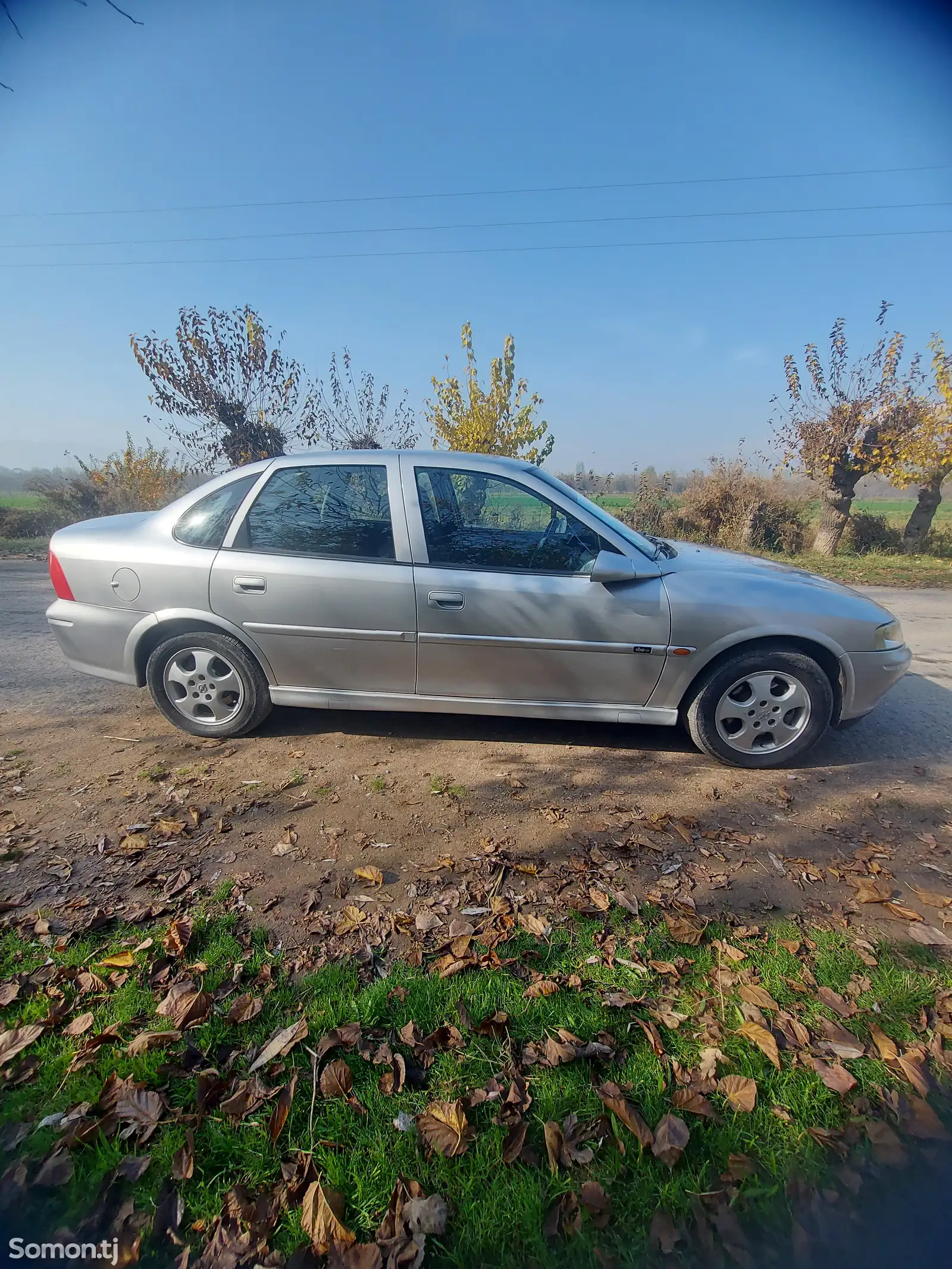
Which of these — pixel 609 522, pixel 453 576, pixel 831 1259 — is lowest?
pixel 831 1259

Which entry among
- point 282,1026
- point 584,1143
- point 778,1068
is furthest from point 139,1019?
point 778,1068

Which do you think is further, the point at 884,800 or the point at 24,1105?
the point at 884,800

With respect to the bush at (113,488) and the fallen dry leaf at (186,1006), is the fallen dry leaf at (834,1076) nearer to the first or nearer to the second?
the fallen dry leaf at (186,1006)

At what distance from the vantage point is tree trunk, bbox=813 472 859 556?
47.5 feet

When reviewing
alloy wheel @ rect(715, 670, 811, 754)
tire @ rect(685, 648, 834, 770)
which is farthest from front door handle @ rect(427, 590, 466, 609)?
alloy wheel @ rect(715, 670, 811, 754)

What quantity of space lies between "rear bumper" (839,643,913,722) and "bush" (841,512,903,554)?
13686 mm

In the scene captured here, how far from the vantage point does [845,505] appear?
1476cm

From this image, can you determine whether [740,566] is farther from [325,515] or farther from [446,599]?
[325,515]

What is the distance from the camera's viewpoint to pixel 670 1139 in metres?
1.64

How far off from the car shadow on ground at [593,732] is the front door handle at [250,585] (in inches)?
40.8

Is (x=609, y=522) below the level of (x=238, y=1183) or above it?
above

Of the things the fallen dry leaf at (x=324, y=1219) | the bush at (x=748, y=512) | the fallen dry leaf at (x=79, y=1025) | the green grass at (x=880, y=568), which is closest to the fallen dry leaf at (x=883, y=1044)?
the fallen dry leaf at (x=324, y=1219)

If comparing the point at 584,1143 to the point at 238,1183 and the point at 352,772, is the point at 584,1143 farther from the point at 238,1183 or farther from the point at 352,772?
the point at 352,772

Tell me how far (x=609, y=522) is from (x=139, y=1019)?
3.32m
